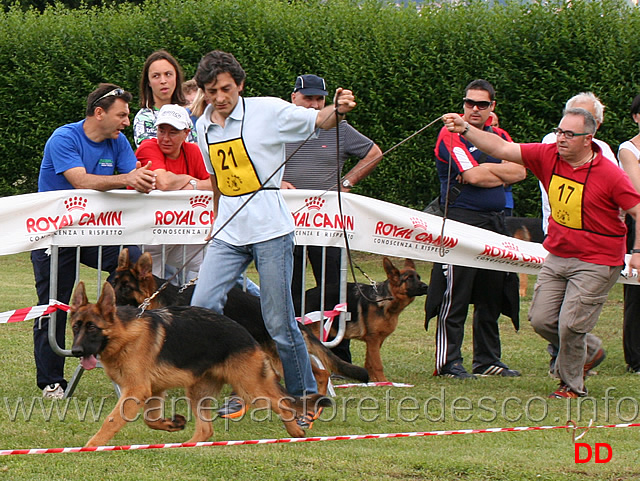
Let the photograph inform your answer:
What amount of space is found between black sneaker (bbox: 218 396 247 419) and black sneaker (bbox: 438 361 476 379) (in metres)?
2.22

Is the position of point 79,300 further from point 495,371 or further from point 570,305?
point 495,371

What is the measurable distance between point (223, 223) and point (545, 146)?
2.52 meters

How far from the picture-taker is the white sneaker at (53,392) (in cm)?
656

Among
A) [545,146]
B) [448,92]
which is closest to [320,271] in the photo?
[545,146]

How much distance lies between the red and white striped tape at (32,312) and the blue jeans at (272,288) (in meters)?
1.22

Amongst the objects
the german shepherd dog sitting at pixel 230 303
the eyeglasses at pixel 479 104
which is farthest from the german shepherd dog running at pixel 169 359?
the eyeglasses at pixel 479 104

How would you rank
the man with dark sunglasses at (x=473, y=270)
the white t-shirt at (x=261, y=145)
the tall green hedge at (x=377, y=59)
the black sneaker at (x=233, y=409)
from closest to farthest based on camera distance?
the white t-shirt at (x=261, y=145) < the black sneaker at (x=233, y=409) < the man with dark sunglasses at (x=473, y=270) < the tall green hedge at (x=377, y=59)

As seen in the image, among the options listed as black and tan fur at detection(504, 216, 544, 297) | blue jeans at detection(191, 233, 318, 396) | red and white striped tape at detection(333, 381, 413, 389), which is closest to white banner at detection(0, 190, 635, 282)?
red and white striped tape at detection(333, 381, 413, 389)

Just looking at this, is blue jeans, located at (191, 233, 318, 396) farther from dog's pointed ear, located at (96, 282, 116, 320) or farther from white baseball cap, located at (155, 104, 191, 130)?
white baseball cap, located at (155, 104, 191, 130)

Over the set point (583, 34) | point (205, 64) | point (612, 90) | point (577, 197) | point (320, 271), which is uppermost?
point (583, 34)

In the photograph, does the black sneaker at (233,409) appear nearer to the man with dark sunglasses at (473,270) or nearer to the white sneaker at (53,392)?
the white sneaker at (53,392)

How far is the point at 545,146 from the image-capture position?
6.75 meters

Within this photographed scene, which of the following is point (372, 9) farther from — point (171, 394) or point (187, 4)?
point (171, 394)

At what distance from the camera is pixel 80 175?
6477mm
